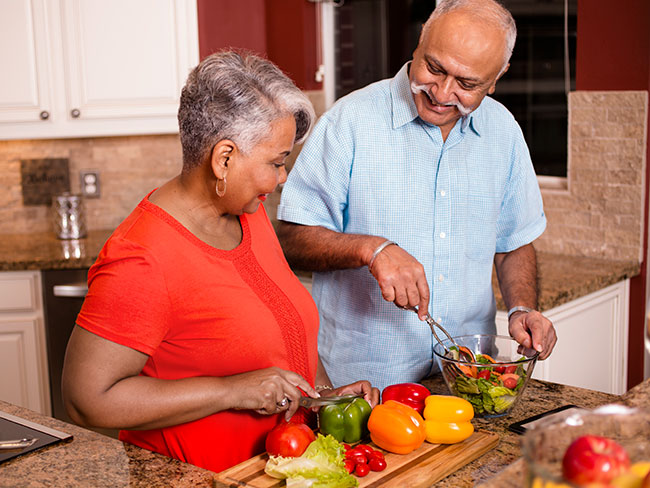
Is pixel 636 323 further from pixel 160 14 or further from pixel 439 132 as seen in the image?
pixel 160 14

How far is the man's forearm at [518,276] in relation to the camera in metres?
1.90

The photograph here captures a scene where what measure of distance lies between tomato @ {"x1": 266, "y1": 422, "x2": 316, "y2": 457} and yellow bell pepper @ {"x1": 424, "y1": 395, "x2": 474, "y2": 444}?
211 millimetres

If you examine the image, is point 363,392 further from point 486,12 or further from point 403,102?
point 486,12

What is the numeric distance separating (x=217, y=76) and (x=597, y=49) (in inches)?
73.6

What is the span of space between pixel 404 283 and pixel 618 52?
5.30ft

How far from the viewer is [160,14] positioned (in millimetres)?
3279

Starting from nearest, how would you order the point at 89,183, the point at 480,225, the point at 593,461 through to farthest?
the point at 593,461 → the point at 480,225 → the point at 89,183

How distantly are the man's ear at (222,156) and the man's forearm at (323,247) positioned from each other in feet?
1.35

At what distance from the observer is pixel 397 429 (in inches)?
50.3

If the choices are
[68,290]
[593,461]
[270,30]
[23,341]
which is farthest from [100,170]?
[593,461]

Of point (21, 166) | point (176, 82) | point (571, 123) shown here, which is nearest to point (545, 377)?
point (571, 123)

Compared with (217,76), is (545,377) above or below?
below

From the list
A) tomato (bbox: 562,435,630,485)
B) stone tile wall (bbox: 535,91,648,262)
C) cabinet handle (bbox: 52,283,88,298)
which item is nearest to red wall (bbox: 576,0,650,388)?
stone tile wall (bbox: 535,91,648,262)

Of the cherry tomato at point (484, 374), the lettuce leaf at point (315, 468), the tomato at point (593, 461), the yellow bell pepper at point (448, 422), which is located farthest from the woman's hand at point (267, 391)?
the tomato at point (593, 461)
